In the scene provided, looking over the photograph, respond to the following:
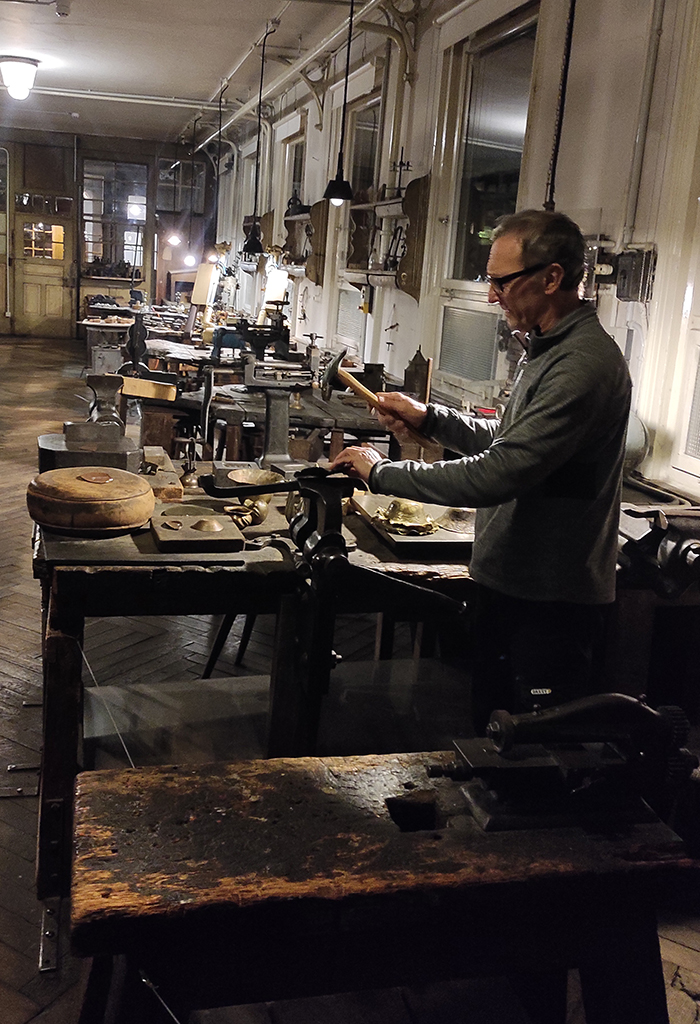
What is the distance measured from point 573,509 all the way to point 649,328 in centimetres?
185

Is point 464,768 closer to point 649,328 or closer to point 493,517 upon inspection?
point 493,517

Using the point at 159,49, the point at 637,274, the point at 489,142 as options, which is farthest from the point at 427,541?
the point at 159,49

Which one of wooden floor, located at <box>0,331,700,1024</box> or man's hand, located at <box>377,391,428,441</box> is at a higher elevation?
man's hand, located at <box>377,391,428,441</box>

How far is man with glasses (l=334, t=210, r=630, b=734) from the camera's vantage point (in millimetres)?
1973

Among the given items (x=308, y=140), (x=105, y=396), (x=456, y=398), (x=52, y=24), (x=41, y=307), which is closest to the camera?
(x=105, y=396)

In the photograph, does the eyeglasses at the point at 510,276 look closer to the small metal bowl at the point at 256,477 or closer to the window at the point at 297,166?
the small metal bowl at the point at 256,477

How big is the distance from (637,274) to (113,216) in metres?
14.9

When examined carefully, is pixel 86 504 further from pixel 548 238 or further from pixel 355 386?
pixel 548 238

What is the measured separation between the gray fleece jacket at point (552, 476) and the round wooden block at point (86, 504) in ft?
2.11

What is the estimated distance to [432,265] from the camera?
6.20 meters

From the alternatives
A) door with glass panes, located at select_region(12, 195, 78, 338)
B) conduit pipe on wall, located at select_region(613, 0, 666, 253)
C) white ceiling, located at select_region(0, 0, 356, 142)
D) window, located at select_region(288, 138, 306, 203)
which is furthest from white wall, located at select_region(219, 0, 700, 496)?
door with glass panes, located at select_region(12, 195, 78, 338)

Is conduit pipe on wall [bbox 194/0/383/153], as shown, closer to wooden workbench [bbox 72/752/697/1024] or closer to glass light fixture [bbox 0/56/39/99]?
glass light fixture [bbox 0/56/39/99]

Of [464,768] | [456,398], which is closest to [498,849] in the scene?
[464,768]

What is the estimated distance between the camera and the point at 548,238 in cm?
200
